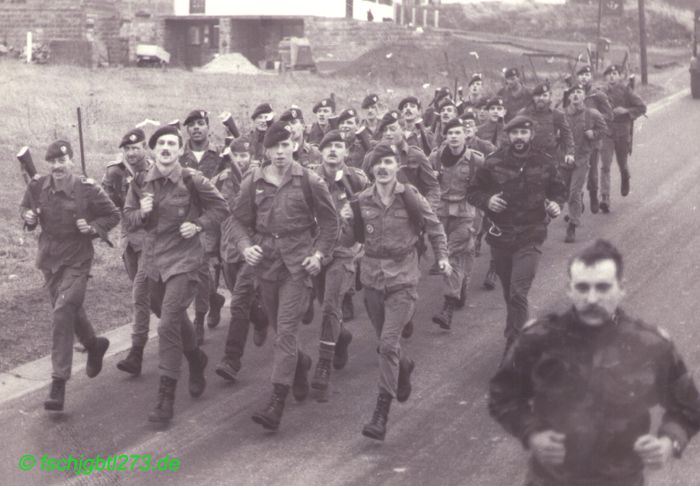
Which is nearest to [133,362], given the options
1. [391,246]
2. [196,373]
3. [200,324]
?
[196,373]

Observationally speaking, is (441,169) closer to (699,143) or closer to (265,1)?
(699,143)

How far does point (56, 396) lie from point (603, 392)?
536 centimetres

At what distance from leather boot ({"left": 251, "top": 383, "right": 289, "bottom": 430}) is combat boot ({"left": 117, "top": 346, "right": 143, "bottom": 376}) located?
1.80 metres

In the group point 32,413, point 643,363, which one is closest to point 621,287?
point 643,363

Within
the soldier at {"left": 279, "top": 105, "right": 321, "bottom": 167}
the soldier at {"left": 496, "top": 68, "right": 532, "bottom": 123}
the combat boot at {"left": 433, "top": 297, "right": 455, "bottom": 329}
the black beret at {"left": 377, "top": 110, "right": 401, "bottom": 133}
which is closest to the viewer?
the combat boot at {"left": 433, "top": 297, "right": 455, "bottom": 329}

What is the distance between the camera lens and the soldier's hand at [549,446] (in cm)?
456

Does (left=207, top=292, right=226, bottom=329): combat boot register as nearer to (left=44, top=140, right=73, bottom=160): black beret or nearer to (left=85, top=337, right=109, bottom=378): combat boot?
(left=85, top=337, right=109, bottom=378): combat boot

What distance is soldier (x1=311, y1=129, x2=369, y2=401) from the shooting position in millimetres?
9289

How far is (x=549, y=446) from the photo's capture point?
455 centimetres

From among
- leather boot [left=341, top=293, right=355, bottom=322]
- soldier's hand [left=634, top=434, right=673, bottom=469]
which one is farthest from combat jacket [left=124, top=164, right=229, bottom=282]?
soldier's hand [left=634, top=434, right=673, bottom=469]

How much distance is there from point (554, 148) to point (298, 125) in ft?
13.2

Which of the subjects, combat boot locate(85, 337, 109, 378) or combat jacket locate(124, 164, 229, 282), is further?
combat boot locate(85, 337, 109, 378)

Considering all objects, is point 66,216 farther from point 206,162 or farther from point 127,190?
point 206,162

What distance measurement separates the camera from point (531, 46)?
50.8 meters
